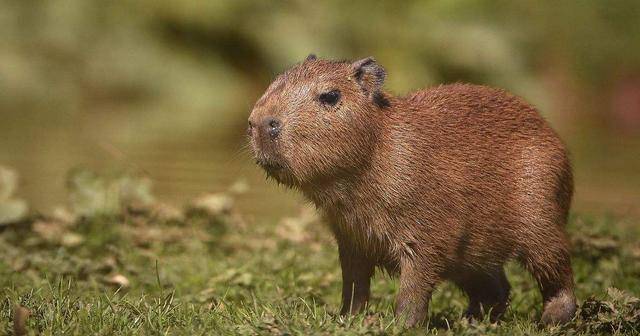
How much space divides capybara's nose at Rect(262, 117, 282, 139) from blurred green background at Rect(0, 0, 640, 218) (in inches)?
383

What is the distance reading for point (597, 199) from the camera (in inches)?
354

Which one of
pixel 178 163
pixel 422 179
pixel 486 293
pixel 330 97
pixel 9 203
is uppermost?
pixel 330 97

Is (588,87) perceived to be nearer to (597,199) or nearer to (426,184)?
(597,199)

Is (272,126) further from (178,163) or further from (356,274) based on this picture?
(178,163)

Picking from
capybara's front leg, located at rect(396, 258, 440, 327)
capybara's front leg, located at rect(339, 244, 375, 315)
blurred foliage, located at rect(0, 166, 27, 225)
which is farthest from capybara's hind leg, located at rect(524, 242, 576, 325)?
blurred foliage, located at rect(0, 166, 27, 225)

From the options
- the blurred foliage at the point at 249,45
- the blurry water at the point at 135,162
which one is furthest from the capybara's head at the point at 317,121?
the blurred foliage at the point at 249,45

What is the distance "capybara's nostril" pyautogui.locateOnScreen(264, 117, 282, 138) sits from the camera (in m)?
4.73

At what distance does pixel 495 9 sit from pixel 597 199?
23.7ft

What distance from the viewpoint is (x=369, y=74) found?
199 inches

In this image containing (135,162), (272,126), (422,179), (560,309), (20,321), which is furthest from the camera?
(135,162)

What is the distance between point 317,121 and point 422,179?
563 mm

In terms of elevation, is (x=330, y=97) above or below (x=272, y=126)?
above

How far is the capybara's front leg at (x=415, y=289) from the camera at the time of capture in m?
4.92

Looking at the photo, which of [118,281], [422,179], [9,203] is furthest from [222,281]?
[9,203]
